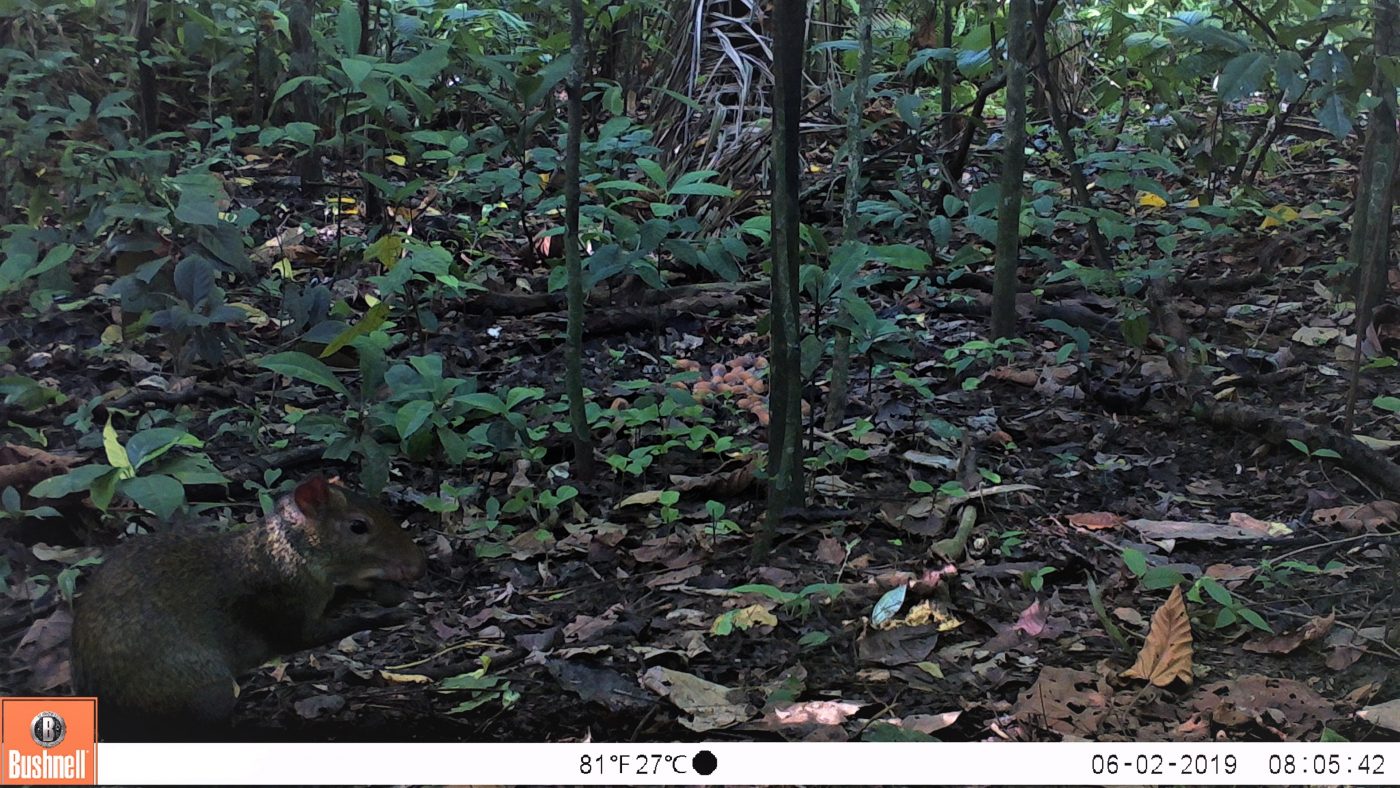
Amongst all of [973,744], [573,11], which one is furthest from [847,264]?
[973,744]

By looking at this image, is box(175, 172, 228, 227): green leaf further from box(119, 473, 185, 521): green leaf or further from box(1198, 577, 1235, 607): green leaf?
box(1198, 577, 1235, 607): green leaf

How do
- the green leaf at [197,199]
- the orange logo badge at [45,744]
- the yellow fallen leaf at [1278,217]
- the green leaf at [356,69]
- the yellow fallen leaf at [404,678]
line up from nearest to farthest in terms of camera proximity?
the orange logo badge at [45,744], the yellow fallen leaf at [404,678], the green leaf at [197,199], the green leaf at [356,69], the yellow fallen leaf at [1278,217]

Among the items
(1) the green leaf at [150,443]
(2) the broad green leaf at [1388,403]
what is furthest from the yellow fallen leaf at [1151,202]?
(1) the green leaf at [150,443]

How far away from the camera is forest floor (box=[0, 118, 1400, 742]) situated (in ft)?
7.39

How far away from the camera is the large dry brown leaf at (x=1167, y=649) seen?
2301 millimetres

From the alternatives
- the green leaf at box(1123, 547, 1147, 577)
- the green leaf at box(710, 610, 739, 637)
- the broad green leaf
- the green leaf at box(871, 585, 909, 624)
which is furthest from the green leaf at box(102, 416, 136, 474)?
the broad green leaf

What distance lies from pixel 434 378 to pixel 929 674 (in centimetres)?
176

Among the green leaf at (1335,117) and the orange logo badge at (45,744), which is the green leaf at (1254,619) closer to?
the green leaf at (1335,117)

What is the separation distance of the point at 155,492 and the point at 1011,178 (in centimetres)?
310

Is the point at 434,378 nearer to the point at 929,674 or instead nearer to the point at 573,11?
the point at 573,11

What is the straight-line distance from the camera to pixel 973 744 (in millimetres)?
1942

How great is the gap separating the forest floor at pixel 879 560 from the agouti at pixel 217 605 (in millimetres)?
94

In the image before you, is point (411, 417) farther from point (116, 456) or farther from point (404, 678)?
point (404, 678)

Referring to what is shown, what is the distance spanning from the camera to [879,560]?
2959 millimetres
